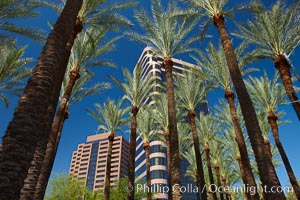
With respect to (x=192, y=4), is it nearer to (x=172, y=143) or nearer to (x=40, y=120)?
(x=172, y=143)

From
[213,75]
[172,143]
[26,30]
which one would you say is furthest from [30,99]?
[213,75]

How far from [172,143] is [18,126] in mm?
10099

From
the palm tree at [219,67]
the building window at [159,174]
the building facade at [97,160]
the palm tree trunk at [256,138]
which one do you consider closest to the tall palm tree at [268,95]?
the palm tree at [219,67]

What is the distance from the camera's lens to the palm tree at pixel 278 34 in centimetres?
1606

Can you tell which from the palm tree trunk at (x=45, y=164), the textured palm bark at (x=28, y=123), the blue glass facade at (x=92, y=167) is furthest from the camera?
the blue glass facade at (x=92, y=167)

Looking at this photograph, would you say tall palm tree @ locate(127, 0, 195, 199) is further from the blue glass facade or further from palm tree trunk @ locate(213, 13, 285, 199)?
the blue glass facade

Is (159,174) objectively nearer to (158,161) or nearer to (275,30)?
(158,161)

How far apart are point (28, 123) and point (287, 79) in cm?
1587

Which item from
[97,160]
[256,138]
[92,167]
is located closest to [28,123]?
[256,138]

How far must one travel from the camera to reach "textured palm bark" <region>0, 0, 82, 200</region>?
366 centimetres

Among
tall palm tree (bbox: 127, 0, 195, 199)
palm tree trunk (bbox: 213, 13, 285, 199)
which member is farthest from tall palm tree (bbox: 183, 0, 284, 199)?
tall palm tree (bbox: 127, 0, 195, 199)

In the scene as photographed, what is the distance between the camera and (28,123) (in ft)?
14.0

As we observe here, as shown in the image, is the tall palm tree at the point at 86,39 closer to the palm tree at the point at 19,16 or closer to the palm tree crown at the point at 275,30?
the palm tree at the point at 19,16

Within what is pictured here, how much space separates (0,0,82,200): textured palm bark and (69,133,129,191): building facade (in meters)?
141
